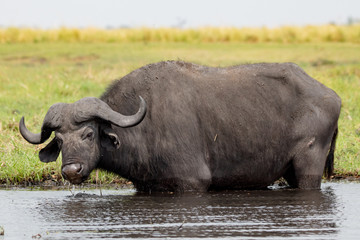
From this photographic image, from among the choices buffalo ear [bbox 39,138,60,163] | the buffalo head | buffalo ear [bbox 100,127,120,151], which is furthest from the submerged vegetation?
the buffalo head

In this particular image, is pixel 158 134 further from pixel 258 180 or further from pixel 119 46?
pixel 119 46

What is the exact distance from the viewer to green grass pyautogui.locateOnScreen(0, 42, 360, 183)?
9.88 meters

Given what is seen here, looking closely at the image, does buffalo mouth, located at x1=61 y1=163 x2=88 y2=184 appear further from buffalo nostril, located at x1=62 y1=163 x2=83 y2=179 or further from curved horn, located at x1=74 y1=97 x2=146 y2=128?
curved horn, located at x1=74 y1=97 x2=146 y2=128

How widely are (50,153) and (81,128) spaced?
737 mm

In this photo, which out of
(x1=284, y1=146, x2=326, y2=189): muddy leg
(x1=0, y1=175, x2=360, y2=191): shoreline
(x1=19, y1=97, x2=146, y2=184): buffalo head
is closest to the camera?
(x1=19, y1=97, x2=146, y2=184): buffalo head

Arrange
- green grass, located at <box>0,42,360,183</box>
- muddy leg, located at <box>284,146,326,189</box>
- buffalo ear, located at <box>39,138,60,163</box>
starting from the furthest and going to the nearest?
green grass, located at <box>0,42,360,183</box>, muddy leg, located at <box>284,146,326,189</box>, buffalo ear, located at <box>39,138,60,163</box>

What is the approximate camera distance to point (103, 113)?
7.79 m

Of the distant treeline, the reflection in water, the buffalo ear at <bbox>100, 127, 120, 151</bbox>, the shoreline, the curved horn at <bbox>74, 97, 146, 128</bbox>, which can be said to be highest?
the distant treeline

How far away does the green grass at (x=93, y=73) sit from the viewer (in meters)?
9.88

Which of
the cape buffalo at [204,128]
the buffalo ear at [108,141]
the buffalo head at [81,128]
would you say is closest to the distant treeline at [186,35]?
Answer: the cape buffalo at [204,128]

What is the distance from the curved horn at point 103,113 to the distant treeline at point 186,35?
21.8 m

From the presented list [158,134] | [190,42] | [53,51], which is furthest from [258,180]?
[190,42]

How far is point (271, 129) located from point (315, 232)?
2497 mm

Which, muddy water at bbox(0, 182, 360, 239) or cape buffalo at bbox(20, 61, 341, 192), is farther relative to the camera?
cape buffalo at bbox(20, 61, 341, 192)
